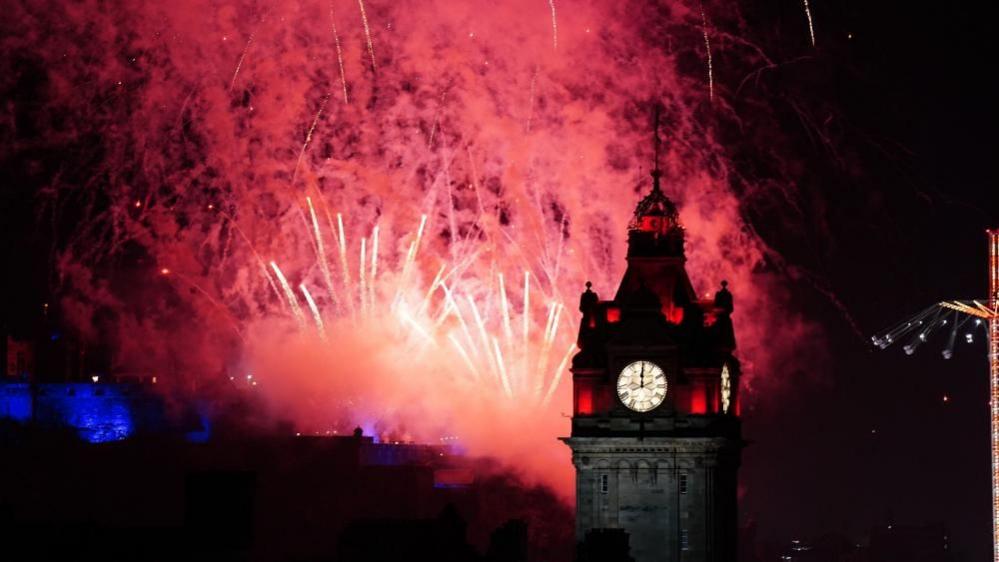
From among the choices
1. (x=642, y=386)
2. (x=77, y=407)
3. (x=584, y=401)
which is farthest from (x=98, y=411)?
(x=642, y=386)

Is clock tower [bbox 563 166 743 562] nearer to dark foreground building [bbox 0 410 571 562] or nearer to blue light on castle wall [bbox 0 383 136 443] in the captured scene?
dark foreground building [bbox 0 410 571 562]

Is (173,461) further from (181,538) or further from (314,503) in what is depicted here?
(181,538)

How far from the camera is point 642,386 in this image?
11169cm

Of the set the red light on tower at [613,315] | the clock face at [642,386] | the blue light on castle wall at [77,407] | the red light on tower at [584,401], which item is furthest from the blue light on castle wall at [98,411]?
the clock face at [642,386]

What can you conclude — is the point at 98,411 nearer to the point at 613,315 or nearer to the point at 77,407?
the point at 77,407

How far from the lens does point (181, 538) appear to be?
269 feet

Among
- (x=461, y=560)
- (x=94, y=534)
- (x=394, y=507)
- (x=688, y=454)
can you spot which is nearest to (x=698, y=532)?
(x=688, y=454)

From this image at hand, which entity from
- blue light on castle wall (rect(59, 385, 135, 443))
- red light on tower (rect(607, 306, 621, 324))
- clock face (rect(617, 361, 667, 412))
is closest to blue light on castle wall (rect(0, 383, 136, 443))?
blue light on castle wall (rect(59, 385, 135, 443))

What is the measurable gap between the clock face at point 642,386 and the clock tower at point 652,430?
0.04 m

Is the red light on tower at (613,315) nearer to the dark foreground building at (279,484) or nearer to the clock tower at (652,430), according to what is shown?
the clock tower at (652,430)

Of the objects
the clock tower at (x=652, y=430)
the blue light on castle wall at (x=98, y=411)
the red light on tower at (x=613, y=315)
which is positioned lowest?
the clock tower at (x=652, y=430)

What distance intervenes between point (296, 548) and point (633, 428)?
1249 inches

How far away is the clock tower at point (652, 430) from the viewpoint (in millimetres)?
110938

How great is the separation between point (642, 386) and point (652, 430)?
1.74 m
